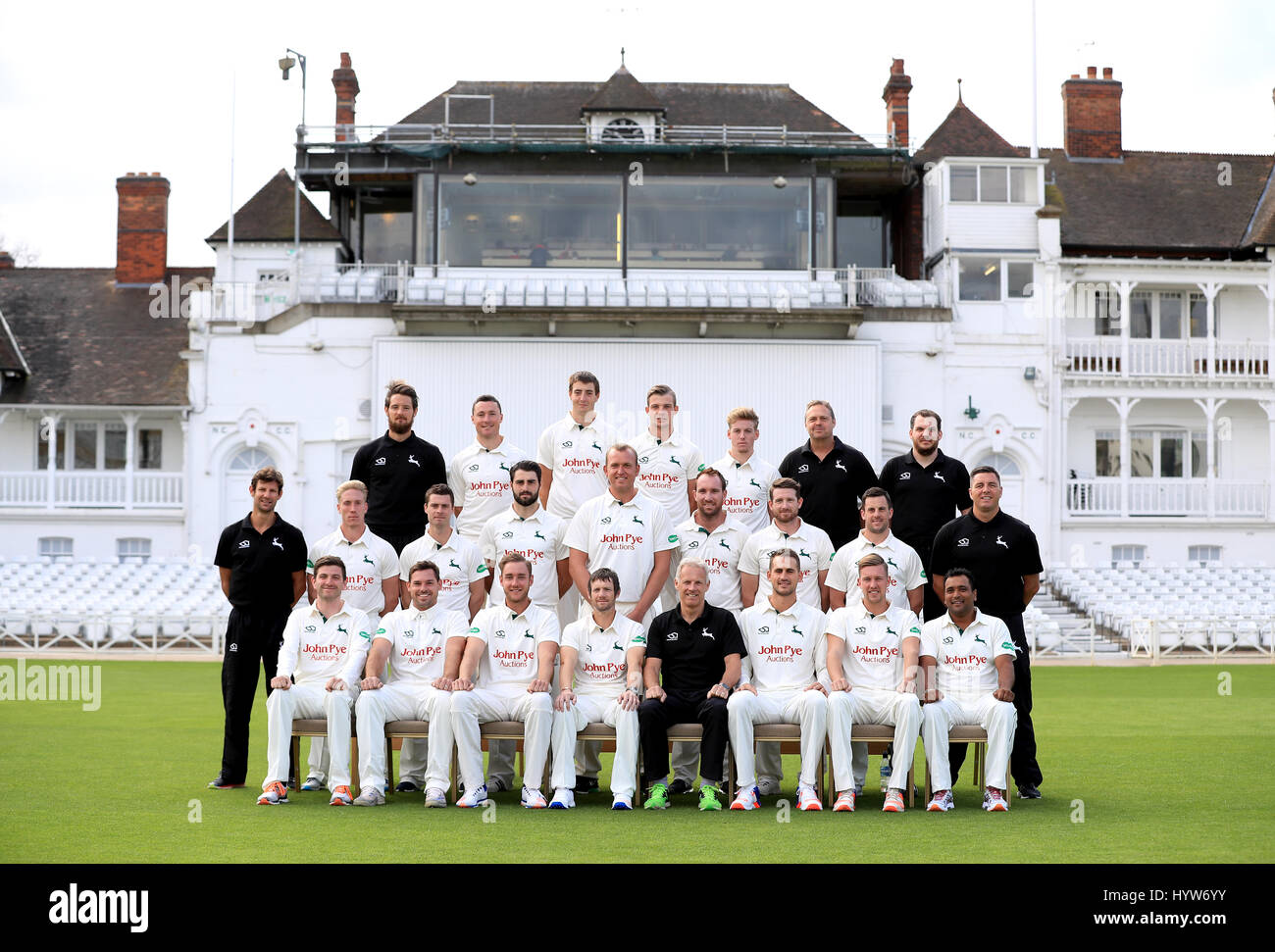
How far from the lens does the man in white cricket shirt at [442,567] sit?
34.2ft

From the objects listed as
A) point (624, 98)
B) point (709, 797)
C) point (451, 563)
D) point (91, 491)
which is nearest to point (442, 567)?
point (451, 563)

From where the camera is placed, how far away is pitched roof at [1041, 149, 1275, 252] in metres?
36.6

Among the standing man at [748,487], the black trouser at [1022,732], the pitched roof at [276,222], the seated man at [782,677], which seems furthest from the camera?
the pitched roof at [276,222]

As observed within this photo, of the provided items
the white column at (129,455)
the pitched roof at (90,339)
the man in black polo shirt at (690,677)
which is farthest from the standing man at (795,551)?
the white column at (129,455)

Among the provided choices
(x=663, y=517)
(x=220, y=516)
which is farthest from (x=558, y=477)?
(x=220, y=516)

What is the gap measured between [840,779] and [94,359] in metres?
30.9

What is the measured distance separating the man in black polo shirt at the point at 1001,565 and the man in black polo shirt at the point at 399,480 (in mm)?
3696

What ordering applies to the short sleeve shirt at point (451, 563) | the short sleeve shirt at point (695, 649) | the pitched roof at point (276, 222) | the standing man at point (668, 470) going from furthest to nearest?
the pitched roof at point (276, 222) < the standing man at point (668, 470) < the short sleeve shirt at point (451, 563) < the short sleeve shirt at point (695, 649)

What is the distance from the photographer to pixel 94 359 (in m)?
36.6

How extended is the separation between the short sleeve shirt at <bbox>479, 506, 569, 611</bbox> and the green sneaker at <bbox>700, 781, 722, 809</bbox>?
6.21 feet

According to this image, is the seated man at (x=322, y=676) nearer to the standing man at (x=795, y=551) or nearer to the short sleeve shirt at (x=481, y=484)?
the short sleeve shirt at (x=481, y=484)

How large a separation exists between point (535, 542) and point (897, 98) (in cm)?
3077

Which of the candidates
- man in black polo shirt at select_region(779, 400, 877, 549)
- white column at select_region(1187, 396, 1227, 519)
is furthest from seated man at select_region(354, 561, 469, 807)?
white column at select_region(1187, 396, 1227, 519)

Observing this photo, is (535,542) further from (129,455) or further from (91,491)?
(129,455)
